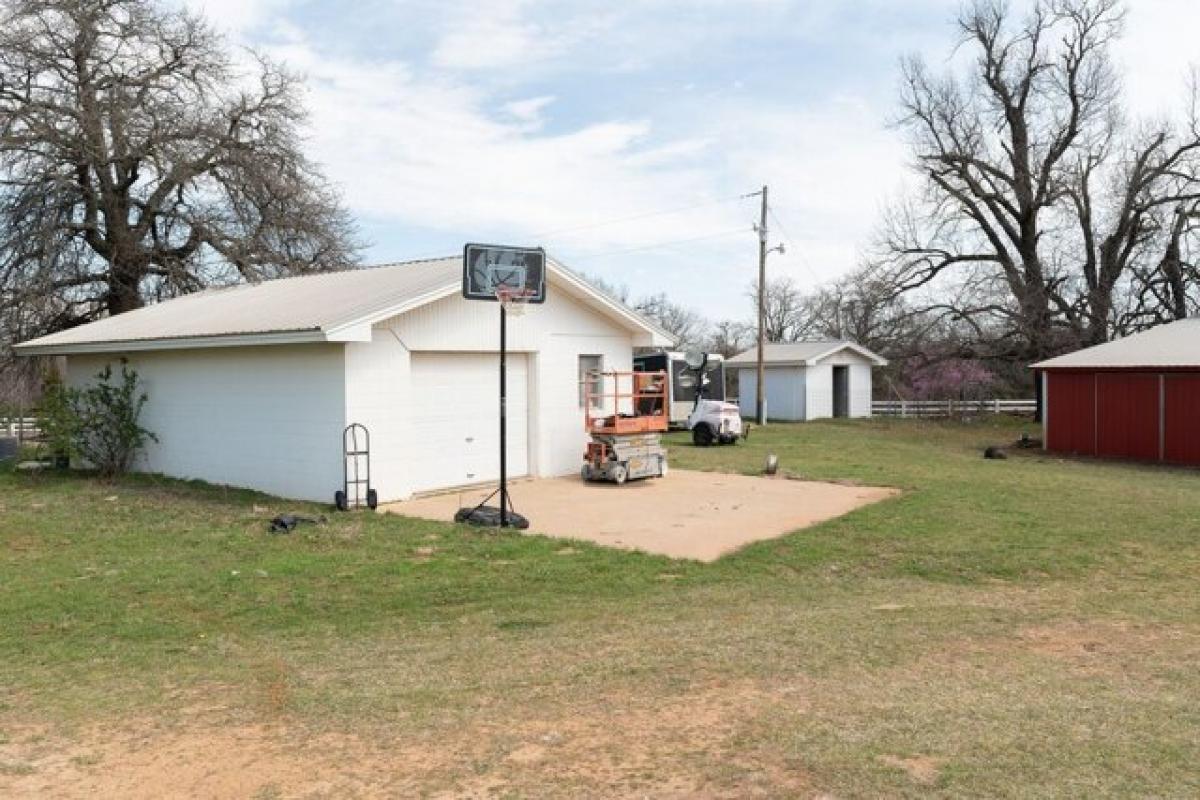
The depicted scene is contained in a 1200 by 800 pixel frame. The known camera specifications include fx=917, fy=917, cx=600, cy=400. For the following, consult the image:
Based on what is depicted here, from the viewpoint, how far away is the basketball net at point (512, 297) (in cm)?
1092

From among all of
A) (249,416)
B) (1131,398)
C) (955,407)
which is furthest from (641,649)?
(955,407)

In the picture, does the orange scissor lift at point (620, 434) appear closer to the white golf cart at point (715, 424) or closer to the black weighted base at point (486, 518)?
the black weighted base at point (486, 518)

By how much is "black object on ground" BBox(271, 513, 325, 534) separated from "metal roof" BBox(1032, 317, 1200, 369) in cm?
1896

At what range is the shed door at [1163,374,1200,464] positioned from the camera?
Result: 2034cm

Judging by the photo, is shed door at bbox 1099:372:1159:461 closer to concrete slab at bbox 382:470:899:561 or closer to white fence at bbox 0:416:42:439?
concrete slab at bbox 382:470:899:561

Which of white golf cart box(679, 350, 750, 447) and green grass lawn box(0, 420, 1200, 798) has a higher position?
white golf cart box(679, 350, 750, 447)

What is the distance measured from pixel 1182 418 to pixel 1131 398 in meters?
1.32

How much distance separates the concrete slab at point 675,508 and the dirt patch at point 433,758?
4728 mm

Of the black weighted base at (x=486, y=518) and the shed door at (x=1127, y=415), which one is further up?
the shed door at (x=1127, y=415)

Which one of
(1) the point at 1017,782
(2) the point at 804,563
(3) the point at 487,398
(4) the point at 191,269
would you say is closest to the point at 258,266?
A: (4) the point at 191,269

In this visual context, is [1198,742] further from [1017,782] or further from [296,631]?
[296,631]

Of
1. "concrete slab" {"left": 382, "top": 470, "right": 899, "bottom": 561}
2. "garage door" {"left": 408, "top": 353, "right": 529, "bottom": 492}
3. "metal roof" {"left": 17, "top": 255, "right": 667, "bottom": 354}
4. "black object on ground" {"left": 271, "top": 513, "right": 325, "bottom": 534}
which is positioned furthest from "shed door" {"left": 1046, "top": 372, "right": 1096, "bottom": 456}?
"black object on ground" {"left": 271, "top": 513, "right": 325, "bottom": 534}

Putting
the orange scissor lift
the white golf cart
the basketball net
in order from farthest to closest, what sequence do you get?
1. the white golf cart
2. the orange scissor lift
3. the basketball net

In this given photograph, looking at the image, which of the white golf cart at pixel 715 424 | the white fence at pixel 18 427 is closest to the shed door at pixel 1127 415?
the white golf cart at pixel 715 424
